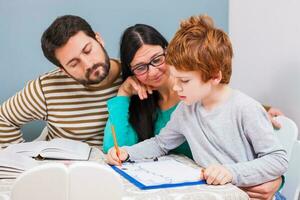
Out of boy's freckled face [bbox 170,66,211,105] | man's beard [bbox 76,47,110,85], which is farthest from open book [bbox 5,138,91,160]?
boy's freckled face [bbox 170,66,211,105]

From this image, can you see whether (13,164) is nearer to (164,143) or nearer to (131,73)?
(164,143)

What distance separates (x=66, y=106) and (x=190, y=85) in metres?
0.67

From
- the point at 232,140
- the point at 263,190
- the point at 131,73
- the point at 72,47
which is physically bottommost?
the point at 263,190

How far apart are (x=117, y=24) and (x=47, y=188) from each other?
4.90 feet

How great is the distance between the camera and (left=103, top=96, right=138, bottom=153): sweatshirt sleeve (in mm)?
1548

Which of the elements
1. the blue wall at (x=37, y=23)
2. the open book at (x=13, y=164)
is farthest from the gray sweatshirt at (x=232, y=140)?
Answer: the blue wall at (x=37, y=23)

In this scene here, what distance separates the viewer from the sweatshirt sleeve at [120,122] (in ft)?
5.08

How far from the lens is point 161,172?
112 cm

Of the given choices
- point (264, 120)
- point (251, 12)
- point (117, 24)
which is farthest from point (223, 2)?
point (264, 120)

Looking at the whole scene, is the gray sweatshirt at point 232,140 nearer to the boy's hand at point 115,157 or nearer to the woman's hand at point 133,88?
the boy's hand at point 115,157

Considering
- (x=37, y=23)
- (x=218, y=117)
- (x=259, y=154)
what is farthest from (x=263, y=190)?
(x=37, y=23)

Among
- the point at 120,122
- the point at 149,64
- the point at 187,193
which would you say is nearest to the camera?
the point at 187,193

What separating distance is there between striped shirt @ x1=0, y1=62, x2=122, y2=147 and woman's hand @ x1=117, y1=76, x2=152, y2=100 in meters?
0.10

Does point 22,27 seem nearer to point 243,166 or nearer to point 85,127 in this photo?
point 85,127
